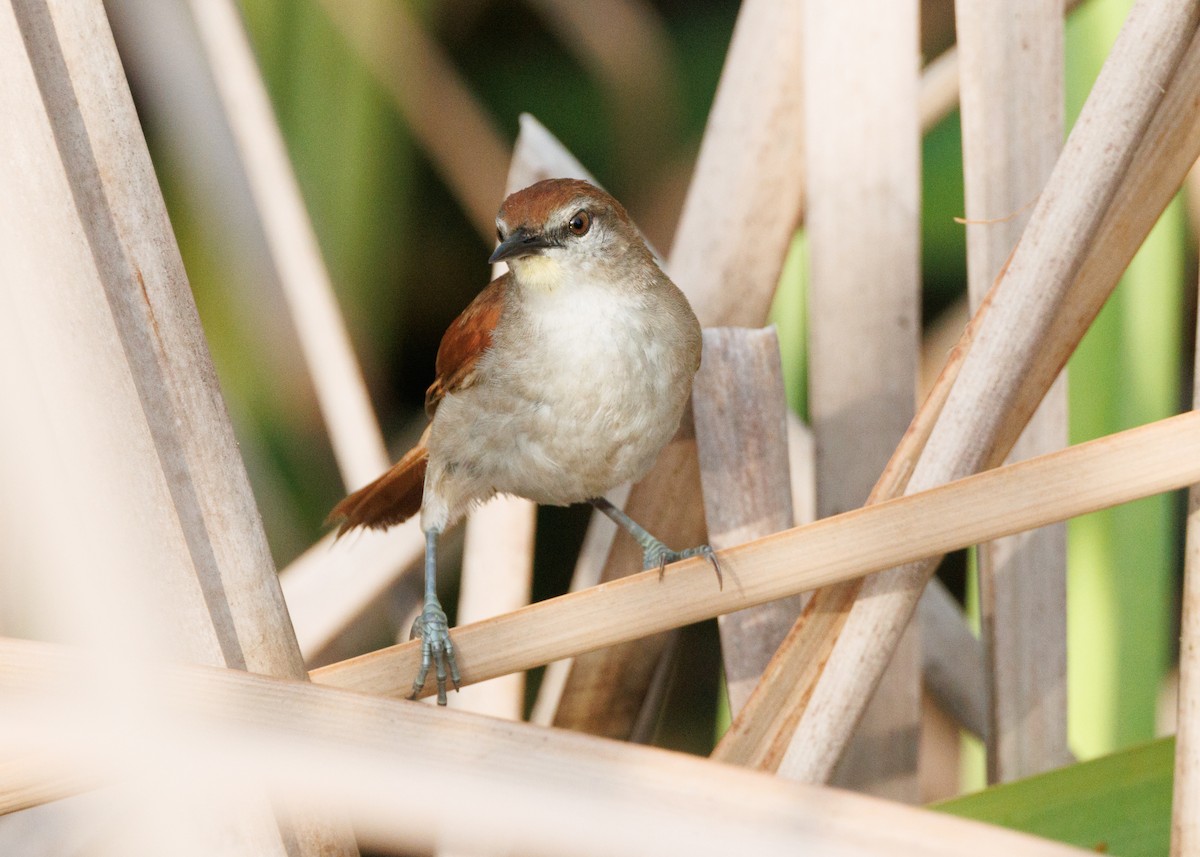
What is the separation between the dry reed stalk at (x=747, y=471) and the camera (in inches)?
61.5

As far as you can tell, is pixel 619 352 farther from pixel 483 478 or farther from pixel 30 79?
pixel 30 79

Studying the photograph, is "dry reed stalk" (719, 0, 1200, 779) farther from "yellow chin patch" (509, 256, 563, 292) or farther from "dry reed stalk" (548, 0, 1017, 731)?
"yellow chin patch" (509, 256, 563, 292)

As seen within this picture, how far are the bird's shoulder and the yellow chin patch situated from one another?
7 cm

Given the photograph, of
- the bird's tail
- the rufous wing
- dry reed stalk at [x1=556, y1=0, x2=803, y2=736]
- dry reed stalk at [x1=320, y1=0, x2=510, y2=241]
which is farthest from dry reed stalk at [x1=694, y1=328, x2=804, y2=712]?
dry reed stalk at [x1=320, y1=0, x2=510, y2=241]

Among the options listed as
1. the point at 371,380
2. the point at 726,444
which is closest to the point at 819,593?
the point at 726,444

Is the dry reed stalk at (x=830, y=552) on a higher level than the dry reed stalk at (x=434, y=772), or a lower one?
higher

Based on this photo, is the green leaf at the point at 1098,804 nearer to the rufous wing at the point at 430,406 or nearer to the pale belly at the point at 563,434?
the pale belly at the point at 563,434

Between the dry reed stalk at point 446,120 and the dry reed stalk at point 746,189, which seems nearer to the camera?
the dry reed stalk at point 746,189

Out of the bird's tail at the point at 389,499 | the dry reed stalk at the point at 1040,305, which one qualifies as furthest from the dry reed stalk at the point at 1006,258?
the bird's tail at the point at 389,499

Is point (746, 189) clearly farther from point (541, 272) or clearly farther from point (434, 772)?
point (434, 772)

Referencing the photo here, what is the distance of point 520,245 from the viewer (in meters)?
1.54

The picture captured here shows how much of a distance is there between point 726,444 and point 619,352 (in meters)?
0.21

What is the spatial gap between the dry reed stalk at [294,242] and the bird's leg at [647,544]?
0.45 m

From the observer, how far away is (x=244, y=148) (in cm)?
202
